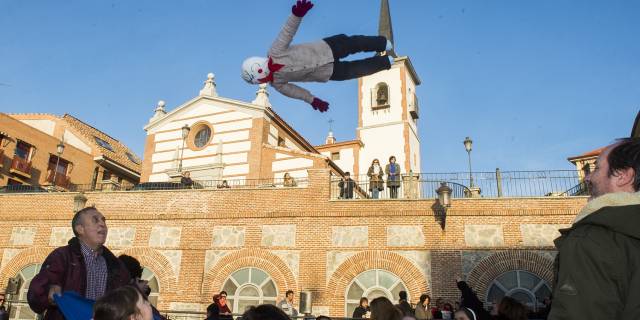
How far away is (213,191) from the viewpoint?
19.6m

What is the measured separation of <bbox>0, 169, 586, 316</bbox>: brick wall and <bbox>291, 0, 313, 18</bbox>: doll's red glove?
41.6ft

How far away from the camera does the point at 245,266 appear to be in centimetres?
1820

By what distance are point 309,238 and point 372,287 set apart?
9.57 feet

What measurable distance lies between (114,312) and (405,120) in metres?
32.7

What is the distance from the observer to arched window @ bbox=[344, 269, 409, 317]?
1706 cm

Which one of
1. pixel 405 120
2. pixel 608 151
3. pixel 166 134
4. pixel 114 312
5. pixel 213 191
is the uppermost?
pixel 405 120

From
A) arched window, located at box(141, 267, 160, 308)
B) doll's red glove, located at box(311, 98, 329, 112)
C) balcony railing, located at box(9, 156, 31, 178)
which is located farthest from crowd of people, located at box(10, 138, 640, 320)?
balcony railing, located at box(9, 156, 31, 178)

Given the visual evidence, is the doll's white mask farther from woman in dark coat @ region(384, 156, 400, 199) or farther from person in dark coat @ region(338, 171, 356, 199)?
person in dark coat @ region(338, 171, 356, 199)

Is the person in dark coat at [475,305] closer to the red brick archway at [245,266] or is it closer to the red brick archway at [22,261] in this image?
the red brick archway at [245,266]

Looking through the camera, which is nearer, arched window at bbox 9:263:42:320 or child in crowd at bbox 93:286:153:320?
child in crowd at bbox 93:286:153:320

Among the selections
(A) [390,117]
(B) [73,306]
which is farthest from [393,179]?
(A) [390,117]

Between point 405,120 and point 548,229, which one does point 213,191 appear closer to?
point 548,229

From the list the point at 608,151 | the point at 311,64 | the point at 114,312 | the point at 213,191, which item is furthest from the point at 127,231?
the point at 608,151

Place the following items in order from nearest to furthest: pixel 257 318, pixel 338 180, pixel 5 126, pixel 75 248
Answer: pixel 257 318, pixel 75 248, pixel 338 180, pixel 5 126
